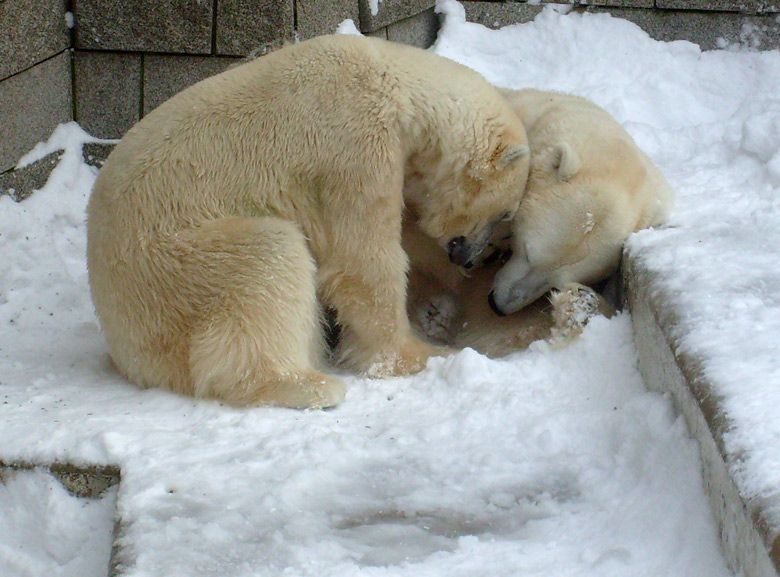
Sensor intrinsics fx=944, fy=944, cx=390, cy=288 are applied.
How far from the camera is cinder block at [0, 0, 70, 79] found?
4227 millimetres

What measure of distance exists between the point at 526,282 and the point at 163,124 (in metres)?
1.44

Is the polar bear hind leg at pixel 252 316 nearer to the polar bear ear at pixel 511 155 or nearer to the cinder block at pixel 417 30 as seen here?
the polar bear ear at pixel 511 155

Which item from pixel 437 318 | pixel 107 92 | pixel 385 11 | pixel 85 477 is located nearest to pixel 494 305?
pixel 437 318

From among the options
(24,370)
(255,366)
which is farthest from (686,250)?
(24,370)

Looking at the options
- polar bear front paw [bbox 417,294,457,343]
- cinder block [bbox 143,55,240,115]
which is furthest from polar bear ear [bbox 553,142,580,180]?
cinder block [bbox 143,55,240,115]

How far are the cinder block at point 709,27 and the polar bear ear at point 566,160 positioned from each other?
261 centimetres

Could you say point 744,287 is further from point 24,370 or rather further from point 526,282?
point 24,370

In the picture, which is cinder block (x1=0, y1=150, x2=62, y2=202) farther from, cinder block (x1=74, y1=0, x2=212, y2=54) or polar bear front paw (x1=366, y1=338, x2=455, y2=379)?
polar bear front paw (x1=366, y1=338, x2=455, y2=379)

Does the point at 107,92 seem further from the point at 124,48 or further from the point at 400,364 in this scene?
the point at 400,364

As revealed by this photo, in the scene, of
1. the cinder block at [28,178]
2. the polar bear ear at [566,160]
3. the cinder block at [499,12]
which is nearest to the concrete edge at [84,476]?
the polar bear ear at [566,160]

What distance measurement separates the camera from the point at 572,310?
330 cm

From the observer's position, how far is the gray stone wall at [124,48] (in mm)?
4477

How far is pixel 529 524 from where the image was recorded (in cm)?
229

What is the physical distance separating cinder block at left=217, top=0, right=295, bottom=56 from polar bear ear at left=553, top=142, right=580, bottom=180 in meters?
1.79
